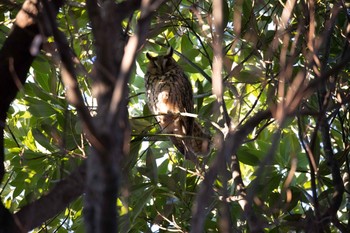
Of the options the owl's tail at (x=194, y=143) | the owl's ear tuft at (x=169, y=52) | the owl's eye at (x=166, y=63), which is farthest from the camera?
the owl's eye at (x=166, y=63)

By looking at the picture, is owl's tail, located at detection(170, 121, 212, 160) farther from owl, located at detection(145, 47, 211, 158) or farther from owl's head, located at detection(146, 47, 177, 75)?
owl's head, located at detection(146, 47, 177, 75)

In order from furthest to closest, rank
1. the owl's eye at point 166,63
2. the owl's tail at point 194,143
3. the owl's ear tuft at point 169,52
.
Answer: the owl's eye at point 166,63
the owl's ear tuft at point 169,52
the owl's tail at point 194,143

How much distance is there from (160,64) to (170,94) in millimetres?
227

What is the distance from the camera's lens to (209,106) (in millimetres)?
3410

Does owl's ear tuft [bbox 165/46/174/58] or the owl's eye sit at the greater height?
the owl's eye

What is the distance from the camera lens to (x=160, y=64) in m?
4.39

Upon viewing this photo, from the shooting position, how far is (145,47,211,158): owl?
13.2 ft

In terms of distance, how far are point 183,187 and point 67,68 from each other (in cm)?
188

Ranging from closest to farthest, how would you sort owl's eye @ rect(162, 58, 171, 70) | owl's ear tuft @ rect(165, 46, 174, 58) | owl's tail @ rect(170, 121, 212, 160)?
1. owl's tail @ rect(170, 121, 212, 160)
2. owl's ear tuft @ rect(165, 46, 174, 58)
3. owl's eye @ rect(162, 58, 171, 70)

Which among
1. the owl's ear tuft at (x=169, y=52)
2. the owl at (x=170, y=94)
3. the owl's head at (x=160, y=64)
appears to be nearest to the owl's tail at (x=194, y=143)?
the owl at (x=170, y=94)

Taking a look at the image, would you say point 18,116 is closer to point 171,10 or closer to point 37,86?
point 37,86

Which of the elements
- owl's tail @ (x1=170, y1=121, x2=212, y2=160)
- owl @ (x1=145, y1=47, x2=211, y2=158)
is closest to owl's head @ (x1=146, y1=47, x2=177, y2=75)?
owl @ (x1=145, y1=47, x2=211, y2=158)

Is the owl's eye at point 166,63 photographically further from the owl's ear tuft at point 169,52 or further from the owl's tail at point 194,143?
the owl's tail at point 194,143

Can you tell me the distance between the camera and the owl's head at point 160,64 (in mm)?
4359
